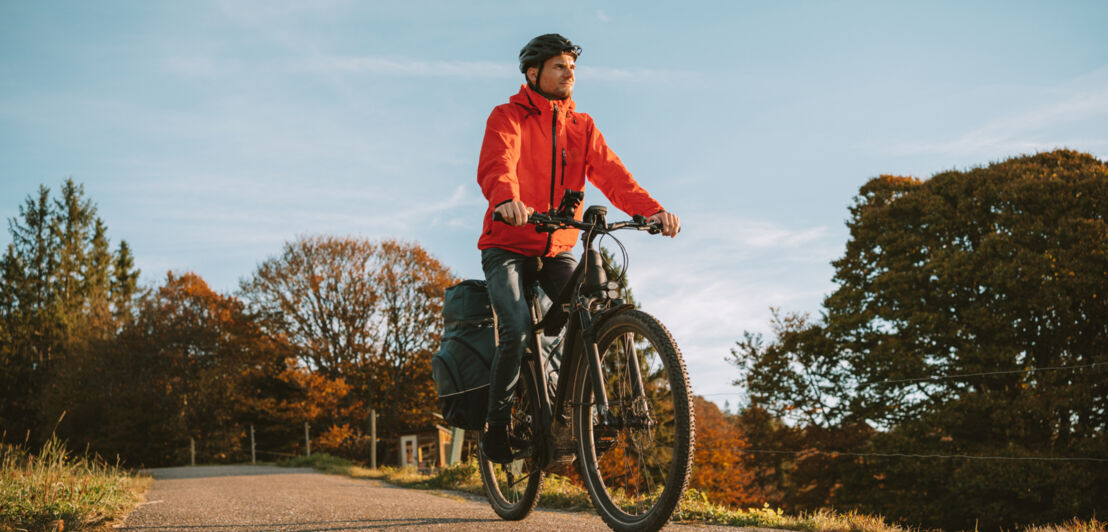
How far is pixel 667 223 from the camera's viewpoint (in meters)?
3.31

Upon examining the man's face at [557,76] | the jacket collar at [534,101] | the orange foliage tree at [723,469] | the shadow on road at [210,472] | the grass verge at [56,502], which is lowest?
the orange foliage tree at [723,469]

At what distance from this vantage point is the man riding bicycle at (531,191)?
134 inches

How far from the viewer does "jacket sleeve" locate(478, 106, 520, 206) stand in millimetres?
3120

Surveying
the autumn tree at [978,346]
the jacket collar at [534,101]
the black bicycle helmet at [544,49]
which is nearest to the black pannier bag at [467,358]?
the jacket collar at [534,101]

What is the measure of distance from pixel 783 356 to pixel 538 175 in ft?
65.0

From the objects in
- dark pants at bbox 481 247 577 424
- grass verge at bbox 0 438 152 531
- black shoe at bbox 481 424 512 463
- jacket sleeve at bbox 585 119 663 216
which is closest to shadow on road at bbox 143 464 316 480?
grass verge at bbox 0 438 152 531

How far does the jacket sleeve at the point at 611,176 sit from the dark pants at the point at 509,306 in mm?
397

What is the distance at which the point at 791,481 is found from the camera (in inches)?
781

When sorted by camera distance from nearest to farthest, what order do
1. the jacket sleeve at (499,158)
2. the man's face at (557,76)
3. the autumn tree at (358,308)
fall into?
1. the jacket sleeve at (499,158)
2. the man's face at (557,76)
3. the autumn tree at (358,308)

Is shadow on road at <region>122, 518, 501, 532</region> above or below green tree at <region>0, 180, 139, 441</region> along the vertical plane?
below

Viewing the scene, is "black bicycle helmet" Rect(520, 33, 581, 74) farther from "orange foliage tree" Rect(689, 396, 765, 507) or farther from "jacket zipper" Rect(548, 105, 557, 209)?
"orange foliage tree" Rect(689, 396, 765, 507)

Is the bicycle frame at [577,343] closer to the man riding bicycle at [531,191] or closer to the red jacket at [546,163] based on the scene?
the man riding bicycle at [531,191]

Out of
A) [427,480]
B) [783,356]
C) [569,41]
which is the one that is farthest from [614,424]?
[783,356]

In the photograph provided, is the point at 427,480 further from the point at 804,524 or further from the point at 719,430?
the point at 719,430
